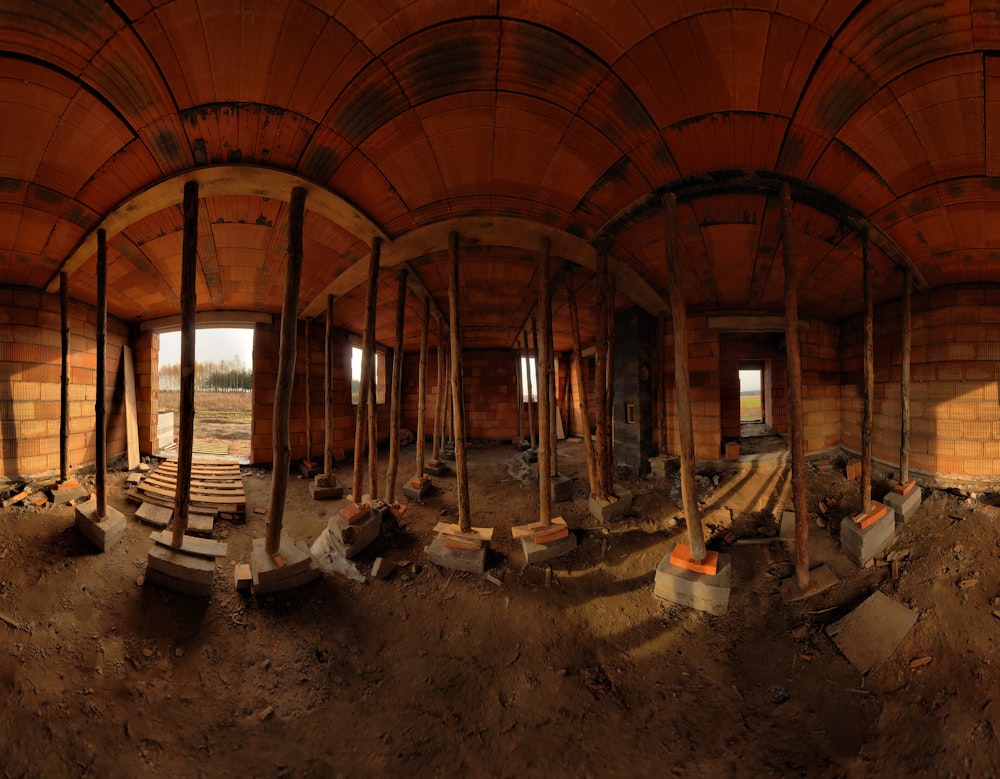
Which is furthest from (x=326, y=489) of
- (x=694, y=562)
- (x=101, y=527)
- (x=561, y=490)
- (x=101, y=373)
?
(x=694, y=562)

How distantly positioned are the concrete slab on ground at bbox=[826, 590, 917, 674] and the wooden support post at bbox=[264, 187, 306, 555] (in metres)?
5.69

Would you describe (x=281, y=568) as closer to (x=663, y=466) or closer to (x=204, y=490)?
(x=204, y=490)

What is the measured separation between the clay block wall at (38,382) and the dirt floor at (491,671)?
2204 mm


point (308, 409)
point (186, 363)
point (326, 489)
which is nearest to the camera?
point (186, 363)

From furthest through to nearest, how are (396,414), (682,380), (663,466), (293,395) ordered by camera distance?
(293,395)
(663,466)
(396,414)
(682,380)

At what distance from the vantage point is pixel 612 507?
189 inches

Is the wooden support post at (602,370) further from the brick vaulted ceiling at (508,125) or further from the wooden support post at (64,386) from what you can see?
the wooden support post at (64,386)

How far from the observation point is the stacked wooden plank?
5402 mm

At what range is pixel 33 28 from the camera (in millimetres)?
2182

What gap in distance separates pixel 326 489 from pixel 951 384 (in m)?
11.2

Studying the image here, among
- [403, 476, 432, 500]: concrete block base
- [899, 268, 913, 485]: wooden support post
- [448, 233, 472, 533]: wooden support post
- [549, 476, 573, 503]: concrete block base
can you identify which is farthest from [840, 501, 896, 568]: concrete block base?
[403, 476, 432, 500]: concrete block base

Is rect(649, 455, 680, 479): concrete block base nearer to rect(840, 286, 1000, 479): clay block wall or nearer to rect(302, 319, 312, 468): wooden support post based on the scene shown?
rect(840, 286, 1000, 479): clay block wall

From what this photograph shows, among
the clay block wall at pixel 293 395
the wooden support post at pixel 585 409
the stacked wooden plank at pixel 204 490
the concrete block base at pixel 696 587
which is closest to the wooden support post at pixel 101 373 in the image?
the stacked wooden plank at pixel 204 490

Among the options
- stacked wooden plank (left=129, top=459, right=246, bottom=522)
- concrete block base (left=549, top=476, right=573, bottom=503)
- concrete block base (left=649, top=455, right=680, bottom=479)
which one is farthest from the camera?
concrete block base (left=649, top=455, right=680, bottom=479)
